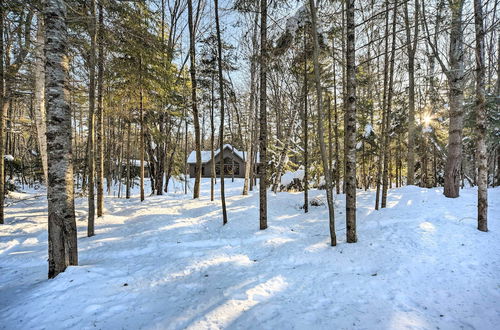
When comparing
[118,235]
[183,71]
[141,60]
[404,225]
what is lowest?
[118,235]

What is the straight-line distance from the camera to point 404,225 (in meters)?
5.89

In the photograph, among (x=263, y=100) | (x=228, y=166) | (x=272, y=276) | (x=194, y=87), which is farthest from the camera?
(x=228, y=166)

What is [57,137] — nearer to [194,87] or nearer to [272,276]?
[272,276]

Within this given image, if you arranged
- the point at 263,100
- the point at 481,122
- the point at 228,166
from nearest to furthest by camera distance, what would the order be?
the point at 481,122 → the point at 263,100 → the point at 228,166

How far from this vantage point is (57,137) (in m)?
3.93

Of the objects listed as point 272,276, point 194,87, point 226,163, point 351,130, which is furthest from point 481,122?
point 226,163

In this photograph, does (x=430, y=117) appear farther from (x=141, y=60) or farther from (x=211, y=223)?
(x=141, y=60)

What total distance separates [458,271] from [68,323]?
603cm

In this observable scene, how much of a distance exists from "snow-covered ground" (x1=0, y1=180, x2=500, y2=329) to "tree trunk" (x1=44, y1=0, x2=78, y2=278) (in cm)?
57

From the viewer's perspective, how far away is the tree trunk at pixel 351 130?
17.7 feet

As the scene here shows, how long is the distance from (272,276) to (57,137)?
4.64 meters

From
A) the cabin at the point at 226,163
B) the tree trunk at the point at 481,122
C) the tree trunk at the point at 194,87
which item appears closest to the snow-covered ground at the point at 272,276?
the tree trunk at the point at 481,122

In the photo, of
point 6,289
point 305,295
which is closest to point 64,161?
point 6,289

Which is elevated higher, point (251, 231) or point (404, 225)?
point (404, 225)
